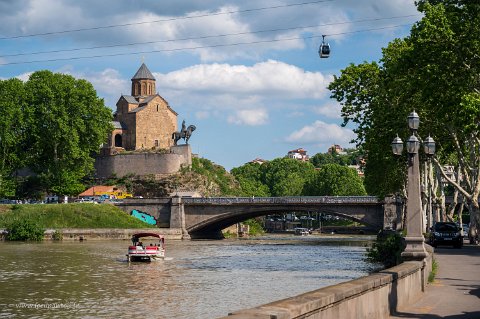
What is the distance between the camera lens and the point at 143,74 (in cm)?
14238

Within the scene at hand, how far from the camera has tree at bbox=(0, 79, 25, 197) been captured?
87562mm

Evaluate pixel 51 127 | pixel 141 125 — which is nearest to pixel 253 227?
pixel 141 125

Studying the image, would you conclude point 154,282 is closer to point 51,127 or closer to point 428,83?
point 428,83

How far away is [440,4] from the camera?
117 ft

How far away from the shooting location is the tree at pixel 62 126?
90.8 meters

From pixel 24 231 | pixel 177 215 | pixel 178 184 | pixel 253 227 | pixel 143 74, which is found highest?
pixel 143 74

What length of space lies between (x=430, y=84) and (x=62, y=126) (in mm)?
61900

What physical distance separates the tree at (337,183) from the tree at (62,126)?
6607cm

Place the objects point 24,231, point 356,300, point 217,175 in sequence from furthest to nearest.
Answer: point 217,175 < point 24,231 < point 356,300

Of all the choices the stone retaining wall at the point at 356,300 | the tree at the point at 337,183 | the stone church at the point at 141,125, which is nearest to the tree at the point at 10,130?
the stone church at the point at 141,125

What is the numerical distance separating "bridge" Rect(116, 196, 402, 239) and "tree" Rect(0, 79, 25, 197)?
13556mm

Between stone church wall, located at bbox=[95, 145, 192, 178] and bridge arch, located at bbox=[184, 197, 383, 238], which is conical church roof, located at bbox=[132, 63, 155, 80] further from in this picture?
bridge arch, located at bbox=[184, 197, 383, 238]

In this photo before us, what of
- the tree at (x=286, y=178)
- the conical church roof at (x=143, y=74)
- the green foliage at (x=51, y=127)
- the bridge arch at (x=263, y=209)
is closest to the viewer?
the bridge arch at (x=263, y=209)

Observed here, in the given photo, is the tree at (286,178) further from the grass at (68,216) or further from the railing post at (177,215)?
the grass at (68,216)
